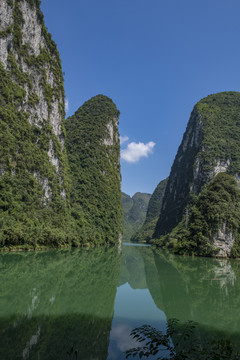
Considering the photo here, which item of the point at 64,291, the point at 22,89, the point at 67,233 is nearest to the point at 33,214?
the point at 67,233

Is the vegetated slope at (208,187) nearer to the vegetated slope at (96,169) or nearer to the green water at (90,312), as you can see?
the vegetated slope at (96,169)

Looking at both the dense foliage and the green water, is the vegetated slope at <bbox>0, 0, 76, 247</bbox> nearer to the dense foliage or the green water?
the green water

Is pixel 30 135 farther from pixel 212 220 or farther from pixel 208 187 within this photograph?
pixel 208 187

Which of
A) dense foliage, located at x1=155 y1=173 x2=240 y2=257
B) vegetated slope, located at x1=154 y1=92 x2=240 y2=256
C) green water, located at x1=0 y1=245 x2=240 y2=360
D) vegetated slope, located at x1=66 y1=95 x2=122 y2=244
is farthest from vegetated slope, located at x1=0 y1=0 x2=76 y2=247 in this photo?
vegetated slope, located at x1=154 y1=92 x2=240 y2=256

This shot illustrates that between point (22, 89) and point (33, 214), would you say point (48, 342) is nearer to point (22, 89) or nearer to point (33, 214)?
point (33, 214)

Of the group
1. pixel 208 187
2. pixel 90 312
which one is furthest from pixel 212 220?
pixel 90 312

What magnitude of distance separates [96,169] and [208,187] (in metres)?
31.8

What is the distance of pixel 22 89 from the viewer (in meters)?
38.6

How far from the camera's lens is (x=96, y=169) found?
66750 millimetres

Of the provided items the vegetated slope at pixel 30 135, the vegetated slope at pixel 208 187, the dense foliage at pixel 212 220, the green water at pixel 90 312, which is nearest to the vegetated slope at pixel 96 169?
the vegetated slope at pixel 30 135

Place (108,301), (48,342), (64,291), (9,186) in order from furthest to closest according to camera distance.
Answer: (9,186), (64,291), (108,301), (48,342)

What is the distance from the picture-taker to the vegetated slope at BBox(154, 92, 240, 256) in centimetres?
3738

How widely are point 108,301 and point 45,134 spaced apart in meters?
39.3

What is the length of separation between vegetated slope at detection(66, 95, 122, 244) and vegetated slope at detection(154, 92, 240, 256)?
15890 mm
